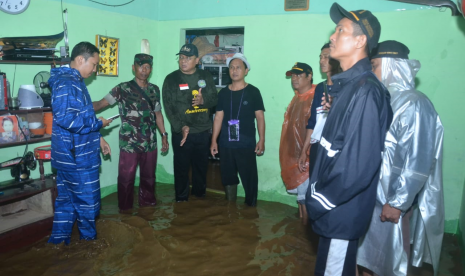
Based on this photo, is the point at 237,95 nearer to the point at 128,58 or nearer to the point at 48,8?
the point at 128,58

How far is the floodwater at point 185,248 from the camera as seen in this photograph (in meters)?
2.86

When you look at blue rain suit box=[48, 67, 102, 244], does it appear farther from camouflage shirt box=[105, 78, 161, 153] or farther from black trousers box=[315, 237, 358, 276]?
black trousers box=[315, 237, 358, 276]

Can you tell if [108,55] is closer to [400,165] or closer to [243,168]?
[243,168]

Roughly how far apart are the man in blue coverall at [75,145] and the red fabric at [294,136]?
2121 millimetres

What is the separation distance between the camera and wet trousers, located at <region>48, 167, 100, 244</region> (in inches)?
120

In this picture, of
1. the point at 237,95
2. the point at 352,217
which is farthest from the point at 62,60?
the point at 352,217

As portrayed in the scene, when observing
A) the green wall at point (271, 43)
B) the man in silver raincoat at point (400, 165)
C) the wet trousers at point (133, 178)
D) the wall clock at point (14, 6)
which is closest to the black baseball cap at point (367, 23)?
the man in silver raincoat at point (400, 165)

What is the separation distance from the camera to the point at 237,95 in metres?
4.29

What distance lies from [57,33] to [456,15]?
173 inches

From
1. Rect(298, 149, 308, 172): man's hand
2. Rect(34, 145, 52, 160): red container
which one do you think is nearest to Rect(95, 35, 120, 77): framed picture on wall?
Rect(34, 145, 52, 160): red container

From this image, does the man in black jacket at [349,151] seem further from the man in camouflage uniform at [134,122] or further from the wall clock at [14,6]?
the wall clock at [14,6]

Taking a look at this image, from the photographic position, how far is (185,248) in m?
3.22

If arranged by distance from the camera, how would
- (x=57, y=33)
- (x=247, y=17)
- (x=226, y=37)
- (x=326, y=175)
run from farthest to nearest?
1. (x=226, y=37)
2. (x=247, y=17)
3. (x=57, y=33)
4. (x=326, y=175)

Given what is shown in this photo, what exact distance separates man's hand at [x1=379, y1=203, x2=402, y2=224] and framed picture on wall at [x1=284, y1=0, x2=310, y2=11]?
2912 mm
